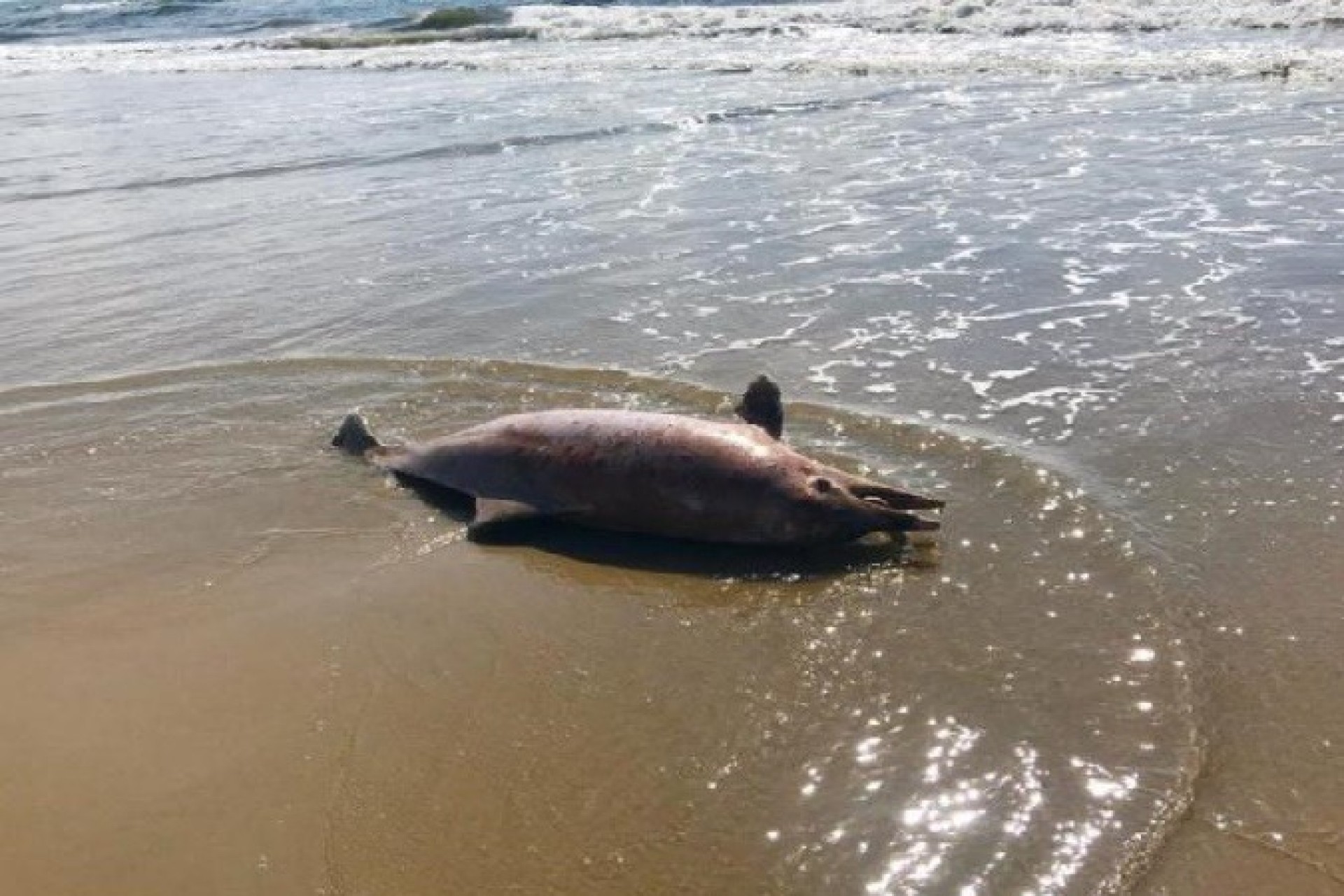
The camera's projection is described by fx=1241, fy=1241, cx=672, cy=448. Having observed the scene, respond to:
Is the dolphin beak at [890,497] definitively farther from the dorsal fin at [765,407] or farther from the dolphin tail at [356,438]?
the dolphin tail at [356,438]

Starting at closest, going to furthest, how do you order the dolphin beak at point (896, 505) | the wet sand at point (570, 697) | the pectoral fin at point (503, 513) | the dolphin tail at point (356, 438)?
1. the wet sand at point (570, 697)
2. the dolphin beak at point (896, 505)
3. the pectoral fin at point (503, 513)
4. the dolphin tail at point (356, 438)

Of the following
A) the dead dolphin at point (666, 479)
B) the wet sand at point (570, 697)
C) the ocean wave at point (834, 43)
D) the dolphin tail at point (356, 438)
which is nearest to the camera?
the wet sand at point (570, 697)

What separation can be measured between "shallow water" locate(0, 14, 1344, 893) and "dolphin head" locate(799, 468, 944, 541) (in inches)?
4.6

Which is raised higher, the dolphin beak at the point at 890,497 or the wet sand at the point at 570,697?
the dolphin beak at the point at 890,497

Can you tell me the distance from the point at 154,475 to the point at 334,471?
869mm

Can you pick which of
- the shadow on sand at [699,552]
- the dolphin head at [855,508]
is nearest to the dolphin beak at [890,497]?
the dolphin head at [855,508]

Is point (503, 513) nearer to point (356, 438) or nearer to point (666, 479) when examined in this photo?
point (666, 479)

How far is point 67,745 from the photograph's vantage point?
389 centimetres

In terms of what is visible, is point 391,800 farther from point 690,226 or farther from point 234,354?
point 690,226

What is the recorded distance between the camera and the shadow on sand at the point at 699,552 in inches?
186

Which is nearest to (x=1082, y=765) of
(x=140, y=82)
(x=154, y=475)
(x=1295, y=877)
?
(x=1295, y=877)

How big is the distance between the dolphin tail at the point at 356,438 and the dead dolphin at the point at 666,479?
0.26 metres

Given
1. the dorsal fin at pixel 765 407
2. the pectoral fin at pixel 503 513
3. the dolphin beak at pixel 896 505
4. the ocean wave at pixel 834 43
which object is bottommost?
the pectoral fin at pixel 503 513

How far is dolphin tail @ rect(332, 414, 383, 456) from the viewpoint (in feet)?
19.6
